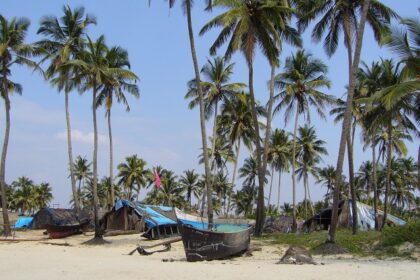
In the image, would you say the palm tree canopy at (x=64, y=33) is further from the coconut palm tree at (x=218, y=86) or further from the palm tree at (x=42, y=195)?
the palm tree at (x=42, y=195)

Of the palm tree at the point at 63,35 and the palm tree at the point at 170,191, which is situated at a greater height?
the palm tree at the point at 63,35

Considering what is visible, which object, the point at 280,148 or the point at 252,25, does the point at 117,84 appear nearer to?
the point at 252,25

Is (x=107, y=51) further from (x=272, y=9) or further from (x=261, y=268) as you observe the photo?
(x=261, y=268)

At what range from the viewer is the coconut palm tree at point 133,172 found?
59.8 metres

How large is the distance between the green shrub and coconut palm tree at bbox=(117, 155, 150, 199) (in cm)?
4306

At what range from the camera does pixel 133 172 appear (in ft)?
195

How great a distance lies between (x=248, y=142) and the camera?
42.9 metres

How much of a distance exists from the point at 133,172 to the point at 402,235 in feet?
144

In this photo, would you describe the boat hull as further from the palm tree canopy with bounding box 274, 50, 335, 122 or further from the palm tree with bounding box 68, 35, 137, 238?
the palm tree canopy with bounding box 274, 50, 335, 122

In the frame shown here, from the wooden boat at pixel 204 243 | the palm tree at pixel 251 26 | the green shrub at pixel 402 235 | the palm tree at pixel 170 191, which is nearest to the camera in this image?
the wooden boat at pixel 204 243

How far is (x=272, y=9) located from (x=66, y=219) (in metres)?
24.5

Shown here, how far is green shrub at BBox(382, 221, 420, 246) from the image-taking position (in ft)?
61.3

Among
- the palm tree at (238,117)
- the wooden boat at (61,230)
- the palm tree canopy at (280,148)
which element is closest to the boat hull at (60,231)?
the wooden boat at (61,230)

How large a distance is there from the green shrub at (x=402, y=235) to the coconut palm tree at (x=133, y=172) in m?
43.1
